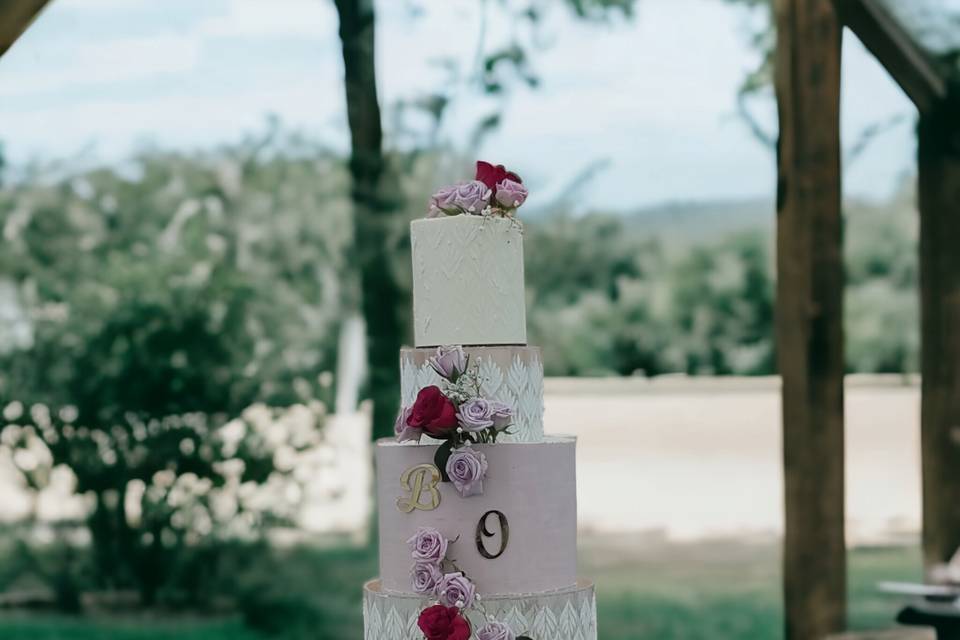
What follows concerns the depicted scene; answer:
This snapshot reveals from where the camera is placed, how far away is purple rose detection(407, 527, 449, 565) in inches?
138

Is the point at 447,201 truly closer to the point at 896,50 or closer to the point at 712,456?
the point at 896,50

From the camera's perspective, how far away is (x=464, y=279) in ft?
12.0

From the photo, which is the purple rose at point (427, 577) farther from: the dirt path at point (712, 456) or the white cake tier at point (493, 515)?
the dirt path at point (712, 456)

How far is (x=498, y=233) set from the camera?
12.2 ft

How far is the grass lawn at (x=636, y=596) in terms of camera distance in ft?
28.0

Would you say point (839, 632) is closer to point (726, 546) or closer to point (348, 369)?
point (348, 369)

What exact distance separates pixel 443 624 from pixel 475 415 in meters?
0.49

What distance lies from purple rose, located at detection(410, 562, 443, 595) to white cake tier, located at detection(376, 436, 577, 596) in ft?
0.26

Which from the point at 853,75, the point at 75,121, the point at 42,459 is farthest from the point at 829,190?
the point at 75,121

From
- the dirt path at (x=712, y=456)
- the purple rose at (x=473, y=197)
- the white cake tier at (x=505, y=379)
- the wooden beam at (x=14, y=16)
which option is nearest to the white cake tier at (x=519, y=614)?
the white cake tier at (x=505, y=379)

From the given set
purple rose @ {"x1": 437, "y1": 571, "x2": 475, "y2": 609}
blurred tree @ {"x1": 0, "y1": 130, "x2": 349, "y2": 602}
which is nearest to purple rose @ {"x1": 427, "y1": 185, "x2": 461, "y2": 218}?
purple rose @ {"x1": 437, "y1": 571, "x2": 475, "y2": 609}

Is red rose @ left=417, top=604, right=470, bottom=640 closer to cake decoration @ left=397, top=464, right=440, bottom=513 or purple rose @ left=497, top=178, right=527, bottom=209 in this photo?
cake decoration @ left=397, top=464, right=440, bottom=513

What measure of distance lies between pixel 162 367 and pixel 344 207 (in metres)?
1.68

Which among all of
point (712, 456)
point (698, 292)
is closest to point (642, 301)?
point (698, 292)
